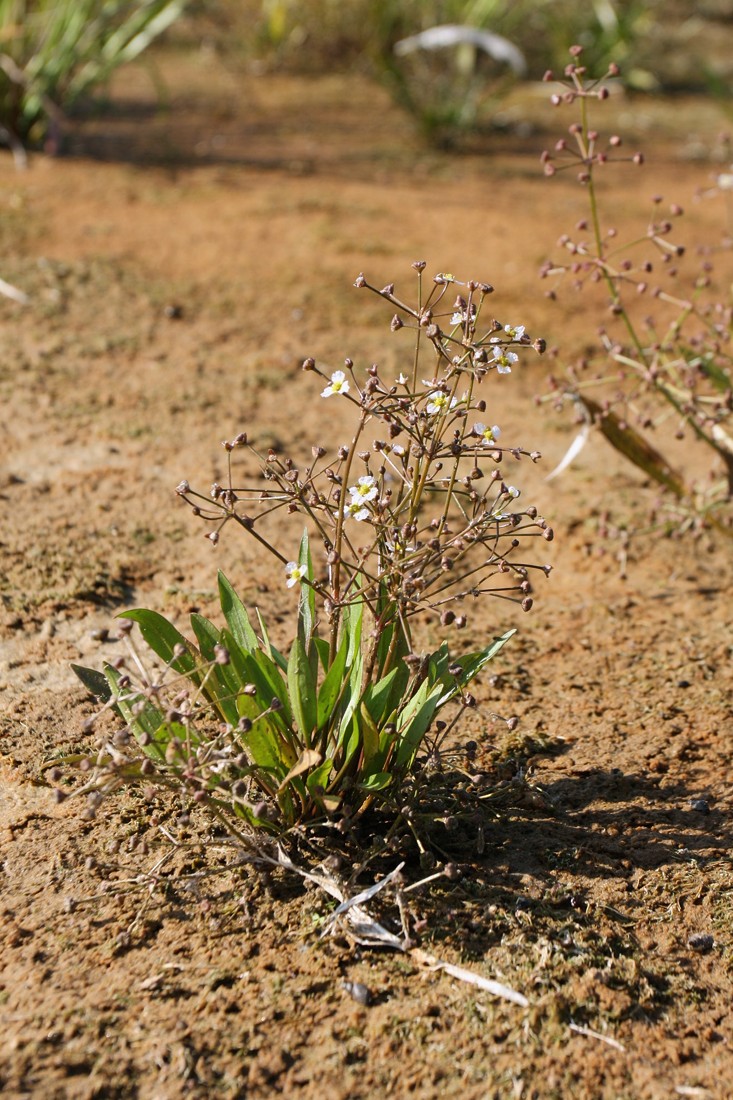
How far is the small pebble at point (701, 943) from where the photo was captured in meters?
2.10

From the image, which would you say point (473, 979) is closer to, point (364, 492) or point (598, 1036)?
point (598, 1036)

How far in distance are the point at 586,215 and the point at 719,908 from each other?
4.60 m

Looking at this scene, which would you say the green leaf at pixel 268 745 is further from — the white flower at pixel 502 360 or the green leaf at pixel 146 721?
the white flower at pixel 502 360

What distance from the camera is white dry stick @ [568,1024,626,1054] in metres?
1.90

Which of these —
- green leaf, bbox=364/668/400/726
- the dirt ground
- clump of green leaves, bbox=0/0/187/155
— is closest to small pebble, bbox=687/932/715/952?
the dirt ground

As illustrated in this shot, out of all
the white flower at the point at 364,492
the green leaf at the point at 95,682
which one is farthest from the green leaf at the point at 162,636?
the white flower at the point at 364,492

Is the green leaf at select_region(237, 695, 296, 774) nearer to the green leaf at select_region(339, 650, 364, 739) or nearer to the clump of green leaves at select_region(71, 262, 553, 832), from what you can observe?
the clump of green leaves at select_region(71, 262, 553, 832)

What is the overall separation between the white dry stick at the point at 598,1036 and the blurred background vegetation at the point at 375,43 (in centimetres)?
541

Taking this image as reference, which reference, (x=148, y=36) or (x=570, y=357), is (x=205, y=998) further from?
(x=148, y=36)

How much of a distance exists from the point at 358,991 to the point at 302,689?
0.53 meters

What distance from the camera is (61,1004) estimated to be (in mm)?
1910

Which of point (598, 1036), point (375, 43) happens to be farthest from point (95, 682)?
point (375, 43)

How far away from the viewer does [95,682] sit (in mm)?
2307

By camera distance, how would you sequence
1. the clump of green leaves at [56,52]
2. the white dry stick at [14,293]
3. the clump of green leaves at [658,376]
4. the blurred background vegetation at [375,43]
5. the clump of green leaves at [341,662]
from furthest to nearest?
the blurred background vegetation at [375,43], the clump of green leaves at [56,52], the white dry stick at [14,293], the clump of green leaves at [658,376], the clump of green leaves at [341,662]
